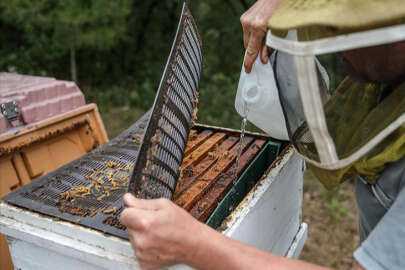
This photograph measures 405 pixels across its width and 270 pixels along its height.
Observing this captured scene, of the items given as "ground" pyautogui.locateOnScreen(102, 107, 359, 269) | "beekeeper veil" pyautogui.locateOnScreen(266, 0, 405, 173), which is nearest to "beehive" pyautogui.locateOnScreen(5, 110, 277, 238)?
"beekeeper veil" pyautogui.locateOnScreen(266, 0, 405, 173)

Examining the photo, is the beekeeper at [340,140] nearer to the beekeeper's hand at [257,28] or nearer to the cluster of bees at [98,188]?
the beekeeper's hand at [257,28]

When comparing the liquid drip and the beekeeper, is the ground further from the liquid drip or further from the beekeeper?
the beekeeper

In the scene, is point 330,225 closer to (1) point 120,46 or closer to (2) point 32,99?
(2) point 32,99

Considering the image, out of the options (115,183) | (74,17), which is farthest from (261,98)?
(74,17)

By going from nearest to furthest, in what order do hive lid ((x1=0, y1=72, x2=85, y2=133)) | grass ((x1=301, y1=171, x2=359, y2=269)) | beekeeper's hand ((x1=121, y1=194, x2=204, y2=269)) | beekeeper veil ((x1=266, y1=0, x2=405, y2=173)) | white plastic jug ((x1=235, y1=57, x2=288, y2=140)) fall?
beekeeper veil ((x1=266, y1=0, x2=405, y2=173))
beekeeper's hand ((x1=121, y1=194, x2=204, y2=269))
white plastic jug ((x1=235, y1=57, x2=288, y2=140))
hive lid ((x1=0, y1=72, x2=85, y2=133))
grass ((x1=301, y1=171, x2=359, y2=269))

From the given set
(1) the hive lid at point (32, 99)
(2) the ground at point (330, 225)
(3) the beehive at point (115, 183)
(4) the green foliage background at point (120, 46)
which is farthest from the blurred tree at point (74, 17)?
(3) the beehive at point (115, 183)

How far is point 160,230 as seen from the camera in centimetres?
99

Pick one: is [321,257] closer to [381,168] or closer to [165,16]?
[381,168]

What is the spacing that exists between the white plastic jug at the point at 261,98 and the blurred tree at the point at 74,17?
12.5ft

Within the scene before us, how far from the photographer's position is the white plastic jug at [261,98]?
5.13 ft

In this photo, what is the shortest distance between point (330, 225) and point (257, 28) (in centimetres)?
292

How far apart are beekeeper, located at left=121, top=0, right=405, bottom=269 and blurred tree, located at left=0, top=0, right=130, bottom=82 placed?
4.36m

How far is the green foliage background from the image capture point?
5.05 metres

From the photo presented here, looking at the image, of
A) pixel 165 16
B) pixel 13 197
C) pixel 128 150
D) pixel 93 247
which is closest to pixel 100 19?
pixel 165 16
